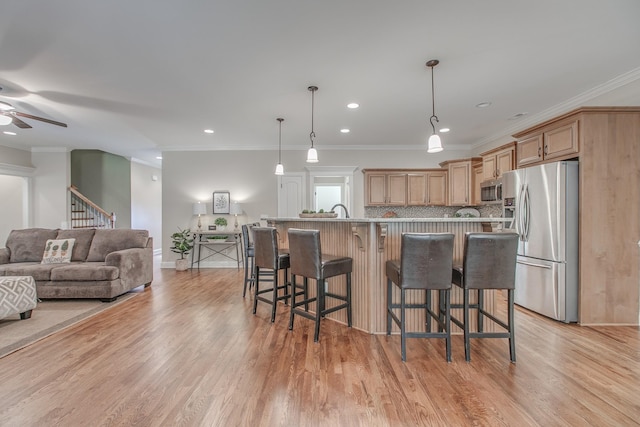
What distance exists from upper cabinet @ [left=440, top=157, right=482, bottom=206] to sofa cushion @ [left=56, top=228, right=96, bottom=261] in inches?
248

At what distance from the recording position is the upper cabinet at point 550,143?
299cm

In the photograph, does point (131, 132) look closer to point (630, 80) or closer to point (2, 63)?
point (2, 63)

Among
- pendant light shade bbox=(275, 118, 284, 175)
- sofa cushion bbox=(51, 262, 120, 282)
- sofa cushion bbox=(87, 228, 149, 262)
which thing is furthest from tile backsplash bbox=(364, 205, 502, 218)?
sofa cushion bbox=(51, 262, 120, 282)

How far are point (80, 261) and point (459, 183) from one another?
6.52m

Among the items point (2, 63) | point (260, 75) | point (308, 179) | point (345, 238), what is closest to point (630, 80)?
point (345, 238)

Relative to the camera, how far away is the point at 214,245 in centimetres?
615

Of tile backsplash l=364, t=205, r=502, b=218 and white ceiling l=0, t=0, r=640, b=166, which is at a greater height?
white ceiling l=0, t=0, r=640, b=166

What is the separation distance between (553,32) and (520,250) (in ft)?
7.57

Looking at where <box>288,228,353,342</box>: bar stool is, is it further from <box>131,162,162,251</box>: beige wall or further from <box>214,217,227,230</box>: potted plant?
<box>131,162,162,251</box>: beige wall

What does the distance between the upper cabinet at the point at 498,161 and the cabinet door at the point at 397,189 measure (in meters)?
1.44

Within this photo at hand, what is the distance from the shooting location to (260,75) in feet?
9.61

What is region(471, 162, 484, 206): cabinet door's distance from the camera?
17.0 feet

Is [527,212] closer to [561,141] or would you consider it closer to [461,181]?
[561,141]

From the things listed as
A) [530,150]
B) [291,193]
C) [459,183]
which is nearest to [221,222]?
[291,193]
